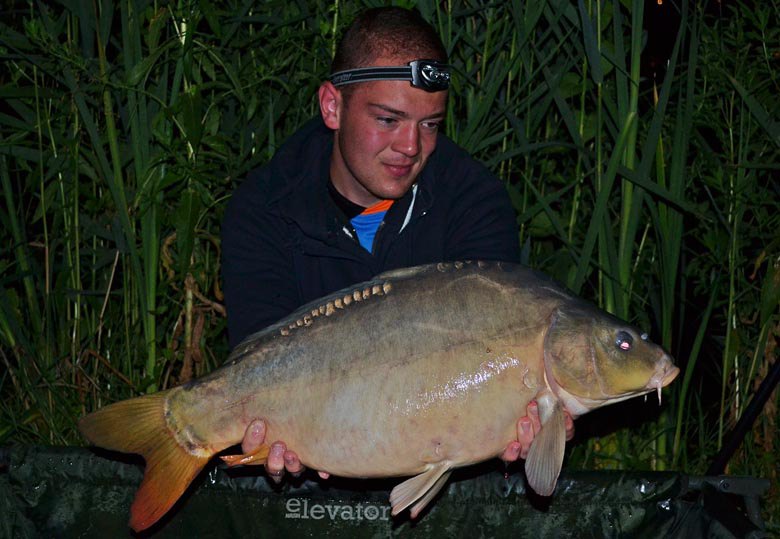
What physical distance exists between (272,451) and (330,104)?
83 centimetres

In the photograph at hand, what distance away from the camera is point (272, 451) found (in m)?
1.92

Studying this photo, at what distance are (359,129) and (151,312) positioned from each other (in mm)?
772

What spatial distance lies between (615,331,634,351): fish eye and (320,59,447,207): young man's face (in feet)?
2.08

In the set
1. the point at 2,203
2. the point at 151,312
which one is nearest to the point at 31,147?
the point at 2,203

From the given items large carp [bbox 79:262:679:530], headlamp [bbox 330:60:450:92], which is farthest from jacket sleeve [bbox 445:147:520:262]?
large carp [bbox 79:262:679:530]

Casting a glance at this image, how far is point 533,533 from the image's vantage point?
2.33 meters

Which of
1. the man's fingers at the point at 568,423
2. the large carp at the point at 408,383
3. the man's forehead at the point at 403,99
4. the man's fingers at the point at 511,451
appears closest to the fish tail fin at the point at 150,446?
→ the large carp at the point at 408,383

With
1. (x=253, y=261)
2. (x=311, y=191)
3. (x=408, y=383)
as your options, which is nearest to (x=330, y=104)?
(x=311, y=191)

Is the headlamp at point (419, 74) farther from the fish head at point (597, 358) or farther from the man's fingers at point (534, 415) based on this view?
the man's fingers at point (534, 415)

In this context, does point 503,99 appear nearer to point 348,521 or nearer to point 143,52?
point 143,52

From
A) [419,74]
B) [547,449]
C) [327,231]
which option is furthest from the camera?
[327,231]

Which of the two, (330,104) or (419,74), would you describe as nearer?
(419,74)

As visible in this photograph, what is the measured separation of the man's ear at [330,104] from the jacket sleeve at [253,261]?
221 millimetres

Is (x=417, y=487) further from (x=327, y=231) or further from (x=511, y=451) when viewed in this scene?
(x=327, y=231)
